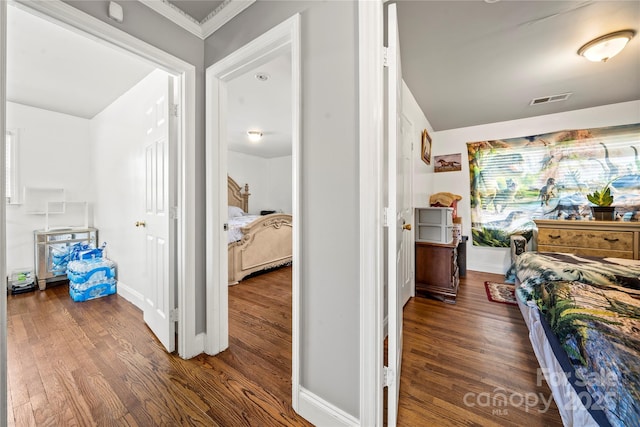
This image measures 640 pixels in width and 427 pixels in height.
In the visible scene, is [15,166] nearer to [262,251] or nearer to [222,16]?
[262,251]

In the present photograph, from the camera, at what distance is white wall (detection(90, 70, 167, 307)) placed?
7.90 feet

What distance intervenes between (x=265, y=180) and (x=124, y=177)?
3.95m

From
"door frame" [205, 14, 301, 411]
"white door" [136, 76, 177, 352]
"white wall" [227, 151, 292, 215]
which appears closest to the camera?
"door frame" [205, 14, 301, 411]

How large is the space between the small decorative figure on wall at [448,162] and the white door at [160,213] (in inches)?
157

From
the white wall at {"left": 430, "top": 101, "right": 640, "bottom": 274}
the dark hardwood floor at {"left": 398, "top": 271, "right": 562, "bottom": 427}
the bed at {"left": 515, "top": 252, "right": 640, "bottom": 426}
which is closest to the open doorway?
the dark hardwood floor at {"left": 398, "top": 271, "right": 562, "bottom": 427}

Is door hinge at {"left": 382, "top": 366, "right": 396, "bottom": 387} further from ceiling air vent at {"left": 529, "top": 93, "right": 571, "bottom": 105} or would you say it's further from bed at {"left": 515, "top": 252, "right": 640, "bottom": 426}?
ceiling air vent at {"left": 529, "top": 93, "right": 571, "bottom": 105}

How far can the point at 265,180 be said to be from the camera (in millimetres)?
6629

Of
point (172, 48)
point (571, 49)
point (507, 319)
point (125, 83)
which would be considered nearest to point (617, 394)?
point (507, 319)

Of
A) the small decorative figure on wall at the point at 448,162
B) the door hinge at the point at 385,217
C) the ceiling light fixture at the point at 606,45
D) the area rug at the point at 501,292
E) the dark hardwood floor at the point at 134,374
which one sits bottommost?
the dark hardwood floor at the point at 134,374

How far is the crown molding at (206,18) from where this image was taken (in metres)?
1.55

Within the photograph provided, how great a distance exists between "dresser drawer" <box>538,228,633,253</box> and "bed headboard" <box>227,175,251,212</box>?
5575mm

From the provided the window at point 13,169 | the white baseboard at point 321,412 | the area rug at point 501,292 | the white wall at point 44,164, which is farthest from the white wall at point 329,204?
the window at point 13,169

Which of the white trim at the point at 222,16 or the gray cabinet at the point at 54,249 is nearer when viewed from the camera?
the white trim at the point at 222,16

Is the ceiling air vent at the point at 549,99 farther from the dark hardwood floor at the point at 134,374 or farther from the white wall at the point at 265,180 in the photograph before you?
the white wall at the point at 265,180
